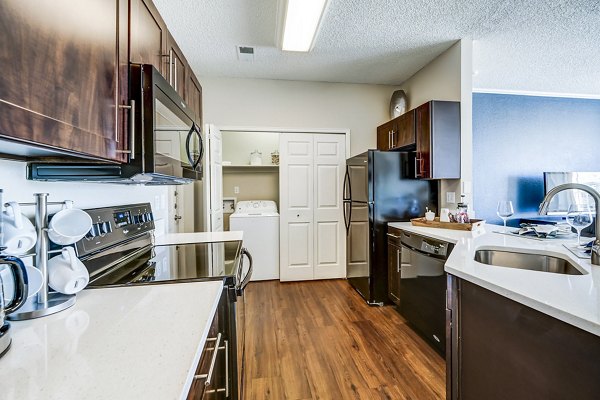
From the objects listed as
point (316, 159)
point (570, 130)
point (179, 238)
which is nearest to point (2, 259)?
point (179, 238)

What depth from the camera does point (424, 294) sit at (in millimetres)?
2094

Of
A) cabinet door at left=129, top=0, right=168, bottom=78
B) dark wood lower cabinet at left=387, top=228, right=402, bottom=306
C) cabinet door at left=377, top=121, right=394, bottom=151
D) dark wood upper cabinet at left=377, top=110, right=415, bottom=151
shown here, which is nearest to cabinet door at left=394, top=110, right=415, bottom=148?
dark wood upper cabinet at left=377, top=110, right=415, bottom=151

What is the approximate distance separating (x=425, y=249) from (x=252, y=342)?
1.54m

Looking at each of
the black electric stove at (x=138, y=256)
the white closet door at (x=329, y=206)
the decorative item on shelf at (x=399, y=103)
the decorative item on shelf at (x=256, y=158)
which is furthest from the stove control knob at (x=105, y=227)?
the decorative item on shelf at (x=399, y=103)

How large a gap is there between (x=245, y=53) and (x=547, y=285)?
301cm

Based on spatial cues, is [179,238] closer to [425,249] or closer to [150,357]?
[150,357]

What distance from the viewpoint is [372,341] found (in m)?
2.12

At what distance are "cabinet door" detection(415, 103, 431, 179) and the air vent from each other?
1806mm

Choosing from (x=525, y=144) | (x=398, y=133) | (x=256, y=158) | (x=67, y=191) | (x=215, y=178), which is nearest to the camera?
(x=67, y=191)

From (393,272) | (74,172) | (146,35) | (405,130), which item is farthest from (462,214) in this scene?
(74,172)

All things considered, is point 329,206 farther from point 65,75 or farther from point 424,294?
point 65,75

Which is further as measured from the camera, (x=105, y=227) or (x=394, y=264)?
(x=394, y=264)

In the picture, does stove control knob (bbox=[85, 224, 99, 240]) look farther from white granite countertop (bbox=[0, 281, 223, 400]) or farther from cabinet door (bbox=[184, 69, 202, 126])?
cabinet door (bbox=[184, 69, 202, 126])

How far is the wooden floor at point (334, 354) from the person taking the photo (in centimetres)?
161
